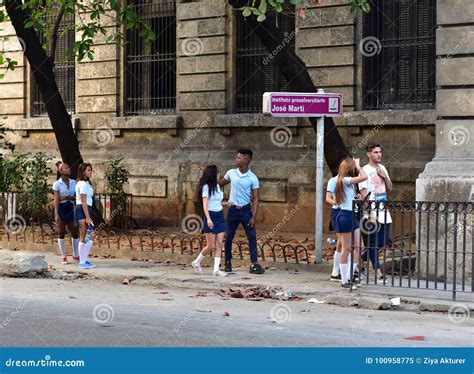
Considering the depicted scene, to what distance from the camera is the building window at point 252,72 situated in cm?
2231

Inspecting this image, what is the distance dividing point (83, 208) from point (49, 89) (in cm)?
524

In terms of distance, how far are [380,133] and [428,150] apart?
1.03m

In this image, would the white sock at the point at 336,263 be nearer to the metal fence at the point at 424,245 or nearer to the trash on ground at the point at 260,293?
the metal fence at the point at 424,245

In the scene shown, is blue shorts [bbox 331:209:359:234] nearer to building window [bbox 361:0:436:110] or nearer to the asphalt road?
the asphalt road

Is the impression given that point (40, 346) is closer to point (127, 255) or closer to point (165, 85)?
point (127, 255)

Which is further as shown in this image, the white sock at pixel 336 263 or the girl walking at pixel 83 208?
the girl walking at pixel 83 208

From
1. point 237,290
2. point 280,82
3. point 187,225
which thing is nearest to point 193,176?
point 187,225

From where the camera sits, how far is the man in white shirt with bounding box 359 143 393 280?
1352 cm

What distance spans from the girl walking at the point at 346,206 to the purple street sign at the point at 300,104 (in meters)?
1.77

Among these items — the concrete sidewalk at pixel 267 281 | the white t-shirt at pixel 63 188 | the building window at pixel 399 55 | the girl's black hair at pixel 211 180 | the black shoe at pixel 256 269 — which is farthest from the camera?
the building window at pixel 399 55

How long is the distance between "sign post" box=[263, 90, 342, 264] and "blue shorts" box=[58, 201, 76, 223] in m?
3.78

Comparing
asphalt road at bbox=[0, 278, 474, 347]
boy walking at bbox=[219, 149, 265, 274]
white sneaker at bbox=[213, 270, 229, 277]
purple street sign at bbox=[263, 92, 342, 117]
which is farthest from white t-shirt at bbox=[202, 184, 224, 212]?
asphalt road at bbox=[0, 278, 474, 347]

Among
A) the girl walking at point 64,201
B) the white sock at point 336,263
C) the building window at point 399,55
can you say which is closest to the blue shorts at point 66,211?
the girl walking at point 64,201

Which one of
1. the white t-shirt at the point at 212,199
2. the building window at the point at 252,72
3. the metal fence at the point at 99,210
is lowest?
the metal fence at the point at 99,210
